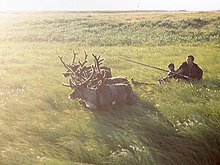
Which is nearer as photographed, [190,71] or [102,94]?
[102,94]

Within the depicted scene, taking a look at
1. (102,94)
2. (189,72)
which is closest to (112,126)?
(102,94)

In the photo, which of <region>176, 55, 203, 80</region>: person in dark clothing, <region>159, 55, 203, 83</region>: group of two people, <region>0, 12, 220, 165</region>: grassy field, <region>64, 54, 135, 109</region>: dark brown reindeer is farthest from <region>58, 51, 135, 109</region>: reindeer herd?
<region>176, 55, 203, 80</region>: person in dark clothing

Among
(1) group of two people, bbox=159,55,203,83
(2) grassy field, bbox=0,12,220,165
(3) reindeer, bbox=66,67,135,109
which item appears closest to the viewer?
(2) grassy field, bbox=0,12,220,165

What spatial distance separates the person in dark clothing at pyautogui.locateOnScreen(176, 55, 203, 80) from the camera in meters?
12.2

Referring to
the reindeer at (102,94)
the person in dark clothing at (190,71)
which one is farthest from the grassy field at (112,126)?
the person in dark clothing at (190,71)

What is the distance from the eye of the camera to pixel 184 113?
8.91 m

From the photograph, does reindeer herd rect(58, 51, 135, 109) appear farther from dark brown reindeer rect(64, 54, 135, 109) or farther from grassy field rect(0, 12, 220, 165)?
grassy field rect(0, 12, 220, 165)

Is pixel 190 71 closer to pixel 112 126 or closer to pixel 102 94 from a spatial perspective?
pixel 102 94

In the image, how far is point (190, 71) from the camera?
1225 centimetres

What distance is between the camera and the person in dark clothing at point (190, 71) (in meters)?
12.2

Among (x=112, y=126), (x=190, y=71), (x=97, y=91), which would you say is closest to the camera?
(x=112, y=126)

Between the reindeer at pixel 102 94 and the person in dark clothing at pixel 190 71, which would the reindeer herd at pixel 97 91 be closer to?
the reindeer at pixel 102 94

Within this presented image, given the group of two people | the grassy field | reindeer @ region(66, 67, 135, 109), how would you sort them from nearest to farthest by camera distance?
1. the grassy field
2. reindeer @ region(66, 67, 135, 109)
3. the group of two people

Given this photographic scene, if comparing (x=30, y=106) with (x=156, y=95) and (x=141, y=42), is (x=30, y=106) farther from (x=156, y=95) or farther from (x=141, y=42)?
(x=141, y=42)
